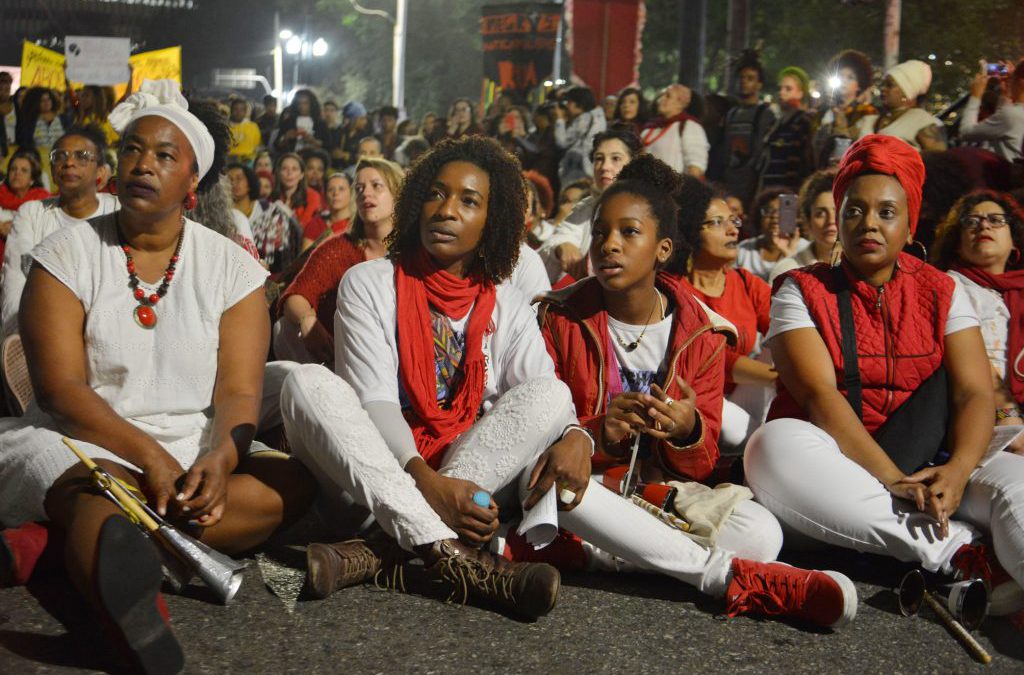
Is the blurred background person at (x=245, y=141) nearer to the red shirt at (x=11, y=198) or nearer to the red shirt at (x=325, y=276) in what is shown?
the red shirt at (x=11, y=198)

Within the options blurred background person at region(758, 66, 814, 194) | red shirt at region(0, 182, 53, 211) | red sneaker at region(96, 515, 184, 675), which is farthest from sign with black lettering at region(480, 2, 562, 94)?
red sneaker at region(96, 515, 184, 675)

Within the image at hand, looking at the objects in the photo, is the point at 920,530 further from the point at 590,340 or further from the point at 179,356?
the point at 179,356

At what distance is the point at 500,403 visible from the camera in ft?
12.7

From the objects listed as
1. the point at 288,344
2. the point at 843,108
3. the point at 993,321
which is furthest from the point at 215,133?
the point at 843,108

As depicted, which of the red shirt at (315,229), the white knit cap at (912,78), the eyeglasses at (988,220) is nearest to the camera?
the eyeglasses at (988,220)

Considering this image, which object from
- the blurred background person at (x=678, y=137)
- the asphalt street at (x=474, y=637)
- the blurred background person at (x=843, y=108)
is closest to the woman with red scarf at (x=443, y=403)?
the asphalt street at (x=474, y=637)

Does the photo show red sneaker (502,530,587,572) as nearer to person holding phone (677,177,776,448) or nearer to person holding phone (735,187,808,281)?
person holding phone (677,177,776,448)

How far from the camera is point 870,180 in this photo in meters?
4.32

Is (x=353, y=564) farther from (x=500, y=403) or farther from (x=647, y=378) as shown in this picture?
(x=647, y=378)

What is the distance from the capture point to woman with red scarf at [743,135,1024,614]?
3891mm

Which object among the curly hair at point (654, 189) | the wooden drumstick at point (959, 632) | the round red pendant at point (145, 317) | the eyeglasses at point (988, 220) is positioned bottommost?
the wooden drumstick at point (959, 632)

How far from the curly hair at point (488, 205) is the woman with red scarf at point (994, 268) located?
217 centimetres

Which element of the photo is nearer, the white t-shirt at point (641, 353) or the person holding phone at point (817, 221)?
the white t-shirt at point (641, 353)

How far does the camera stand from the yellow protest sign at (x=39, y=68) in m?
15.2
